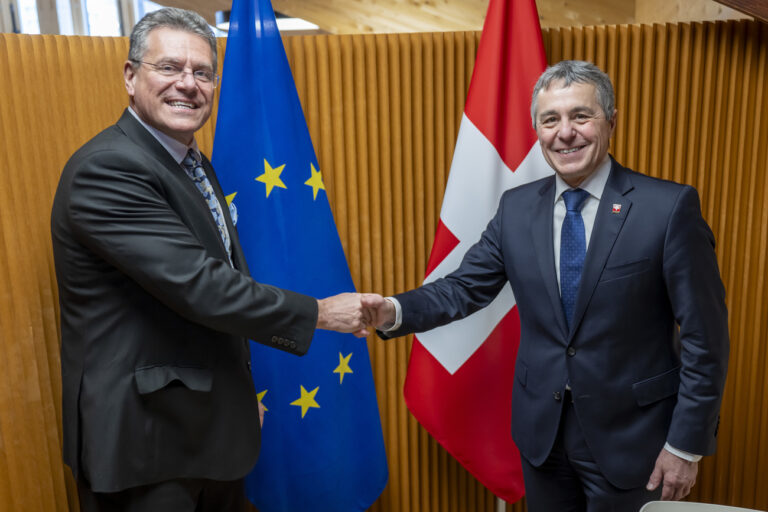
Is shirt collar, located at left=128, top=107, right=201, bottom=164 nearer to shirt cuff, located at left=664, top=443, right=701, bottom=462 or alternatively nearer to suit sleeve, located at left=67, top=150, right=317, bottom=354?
suit sleeve, located at left=67, top=150, right=317, bottom=354

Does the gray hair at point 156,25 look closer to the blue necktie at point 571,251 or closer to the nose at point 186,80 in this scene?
the nose at point 186,80

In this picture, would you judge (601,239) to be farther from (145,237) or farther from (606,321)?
(145,237)

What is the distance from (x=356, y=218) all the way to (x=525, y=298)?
983 millimetres

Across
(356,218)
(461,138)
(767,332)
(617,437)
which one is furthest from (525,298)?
(767,332)

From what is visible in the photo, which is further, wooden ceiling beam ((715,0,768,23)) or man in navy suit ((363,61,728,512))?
wooden ceiling beam ((715,0,768,23))

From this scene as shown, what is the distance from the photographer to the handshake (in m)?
1.98

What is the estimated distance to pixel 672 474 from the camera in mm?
1731

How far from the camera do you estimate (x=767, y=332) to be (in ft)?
9.16

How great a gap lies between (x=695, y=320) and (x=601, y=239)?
324 millimetres

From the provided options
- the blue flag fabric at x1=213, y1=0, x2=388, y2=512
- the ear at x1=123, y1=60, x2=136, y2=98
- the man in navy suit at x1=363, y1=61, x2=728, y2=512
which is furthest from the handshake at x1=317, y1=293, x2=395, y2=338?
the ear at x1=123, y1=60, x2=136, y2=98

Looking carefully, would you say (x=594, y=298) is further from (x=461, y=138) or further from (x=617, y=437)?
(x=461, y=138)

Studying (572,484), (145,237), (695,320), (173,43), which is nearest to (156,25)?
(173,43)

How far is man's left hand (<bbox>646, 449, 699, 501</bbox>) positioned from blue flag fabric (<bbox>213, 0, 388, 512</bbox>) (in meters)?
1.08

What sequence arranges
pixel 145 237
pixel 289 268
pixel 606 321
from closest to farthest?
pixel 145 237, pixel 606 321, pixel 289 268
